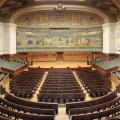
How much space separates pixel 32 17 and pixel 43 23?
154cm

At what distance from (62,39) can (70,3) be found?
17.0 feet

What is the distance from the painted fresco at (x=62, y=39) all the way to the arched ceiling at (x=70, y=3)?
294 cm

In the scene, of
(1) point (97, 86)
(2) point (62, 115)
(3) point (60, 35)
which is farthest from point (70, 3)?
(2) point (62, 115)

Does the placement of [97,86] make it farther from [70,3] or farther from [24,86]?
[70,3]

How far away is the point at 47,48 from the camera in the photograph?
109 ft

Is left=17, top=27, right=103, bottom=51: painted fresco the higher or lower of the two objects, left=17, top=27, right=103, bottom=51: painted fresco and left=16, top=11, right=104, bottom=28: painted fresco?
the lower

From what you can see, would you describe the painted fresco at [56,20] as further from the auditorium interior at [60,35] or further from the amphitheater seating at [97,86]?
the amphitheater seating at [97,86]

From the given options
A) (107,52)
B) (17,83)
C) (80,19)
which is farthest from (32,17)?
(17,83)

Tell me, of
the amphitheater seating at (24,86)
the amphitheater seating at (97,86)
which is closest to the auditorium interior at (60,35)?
the amphitheater seating at (24,86)

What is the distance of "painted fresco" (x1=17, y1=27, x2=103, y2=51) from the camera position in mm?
33000

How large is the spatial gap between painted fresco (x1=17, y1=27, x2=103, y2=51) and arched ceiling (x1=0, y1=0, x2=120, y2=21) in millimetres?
2937

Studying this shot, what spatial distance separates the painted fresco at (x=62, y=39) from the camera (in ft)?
108

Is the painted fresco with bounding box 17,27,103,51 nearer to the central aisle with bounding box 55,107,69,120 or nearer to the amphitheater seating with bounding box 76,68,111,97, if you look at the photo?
the amphitheater seating with bounding box 76,68,111,97

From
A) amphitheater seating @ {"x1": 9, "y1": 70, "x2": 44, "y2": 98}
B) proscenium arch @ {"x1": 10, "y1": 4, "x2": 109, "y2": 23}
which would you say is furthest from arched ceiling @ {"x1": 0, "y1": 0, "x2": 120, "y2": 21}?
amphitheater seating @ {"x1": 9, "y1": 70, "x2": 44, "y2": 98}
